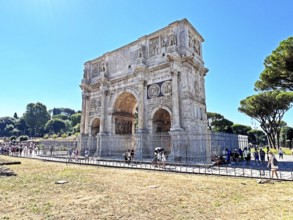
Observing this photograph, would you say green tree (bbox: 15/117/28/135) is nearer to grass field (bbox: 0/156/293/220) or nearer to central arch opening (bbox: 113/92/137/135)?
central arch opening (bbox: 113/92/137/135)

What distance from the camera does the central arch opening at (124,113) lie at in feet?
76.0

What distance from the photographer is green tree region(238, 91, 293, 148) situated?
1168 inches

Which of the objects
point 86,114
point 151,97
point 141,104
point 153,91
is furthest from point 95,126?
point 153,91

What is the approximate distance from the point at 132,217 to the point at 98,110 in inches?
838

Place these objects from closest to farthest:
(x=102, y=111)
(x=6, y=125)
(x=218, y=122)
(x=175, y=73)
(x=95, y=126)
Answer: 1. (x=175, y=73)
2. (x=102, y=111)
3. (x=95, y=126)
4. (x=218, y=122)
5. (x=6, y=125)

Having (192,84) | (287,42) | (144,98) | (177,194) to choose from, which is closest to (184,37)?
(192,84)

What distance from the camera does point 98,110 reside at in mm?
24594

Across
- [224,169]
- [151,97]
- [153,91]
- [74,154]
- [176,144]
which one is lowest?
[224,169]

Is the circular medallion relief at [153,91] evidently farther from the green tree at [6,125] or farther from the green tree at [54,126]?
the green tree at [6,125]

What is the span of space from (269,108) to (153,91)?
2270 cm

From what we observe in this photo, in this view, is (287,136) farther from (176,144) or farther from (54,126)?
(54,126)

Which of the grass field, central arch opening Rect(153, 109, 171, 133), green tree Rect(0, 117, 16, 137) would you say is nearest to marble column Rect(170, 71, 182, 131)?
central arch opening Rect(153, 109, 171, 133)

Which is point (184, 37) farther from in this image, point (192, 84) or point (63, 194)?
point (63, 194)

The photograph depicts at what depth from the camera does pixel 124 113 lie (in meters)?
24.2
